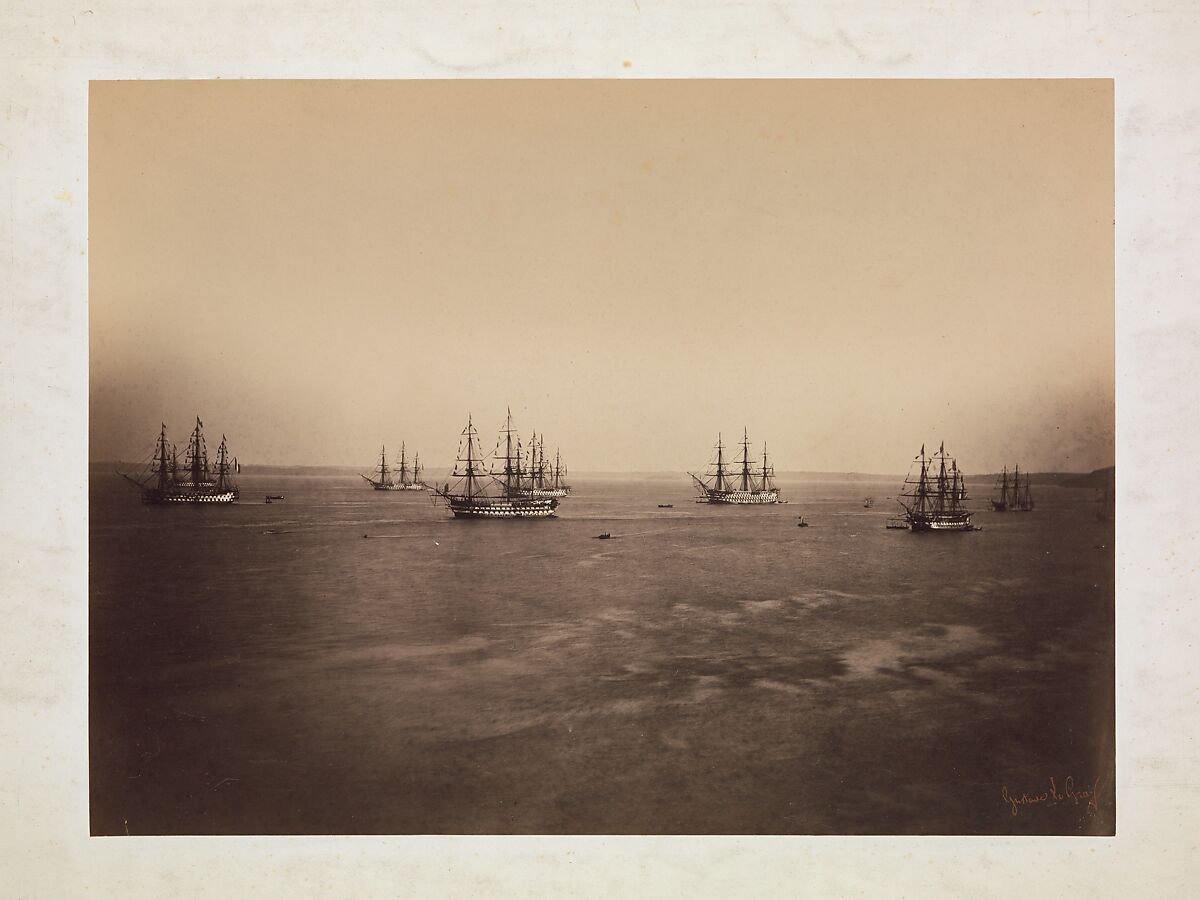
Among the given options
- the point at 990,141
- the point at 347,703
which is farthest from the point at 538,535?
the point at 990,141

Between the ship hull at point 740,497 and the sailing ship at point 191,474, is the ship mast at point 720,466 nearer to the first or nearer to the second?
the ship hull at point 740,497

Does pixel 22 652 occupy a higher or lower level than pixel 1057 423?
lower

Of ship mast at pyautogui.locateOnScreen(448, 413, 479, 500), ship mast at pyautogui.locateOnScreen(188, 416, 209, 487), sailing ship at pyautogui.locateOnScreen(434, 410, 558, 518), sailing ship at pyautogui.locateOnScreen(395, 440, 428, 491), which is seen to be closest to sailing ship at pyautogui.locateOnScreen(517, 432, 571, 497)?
sailing ship at pyautogui.locateOnScreen(434, 410, 558, 518)

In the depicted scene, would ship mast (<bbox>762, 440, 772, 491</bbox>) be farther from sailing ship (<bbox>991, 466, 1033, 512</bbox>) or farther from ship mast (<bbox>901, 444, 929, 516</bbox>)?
sailing ship (<bbox>991, 466, 1033, 512</bbox>)
